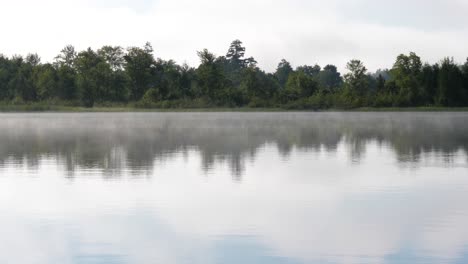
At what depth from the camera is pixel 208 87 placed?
10219cm

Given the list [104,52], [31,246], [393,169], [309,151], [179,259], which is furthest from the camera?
[104,52]

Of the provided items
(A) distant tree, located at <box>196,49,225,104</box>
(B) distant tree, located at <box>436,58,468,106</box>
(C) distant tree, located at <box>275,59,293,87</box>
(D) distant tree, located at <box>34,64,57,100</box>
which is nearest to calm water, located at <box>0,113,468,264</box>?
(B) distant tree, located at <box>436,58,468,106</box>

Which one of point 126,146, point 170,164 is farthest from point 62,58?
point 170,164

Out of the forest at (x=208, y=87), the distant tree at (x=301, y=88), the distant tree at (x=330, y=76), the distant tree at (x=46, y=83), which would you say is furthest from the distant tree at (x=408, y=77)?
the distant tree at (x=330, y=76)

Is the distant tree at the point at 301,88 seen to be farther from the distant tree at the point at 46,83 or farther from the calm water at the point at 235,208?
the calm water at the point at 235,208

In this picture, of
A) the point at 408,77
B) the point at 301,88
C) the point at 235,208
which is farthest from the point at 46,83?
the point at 235,208

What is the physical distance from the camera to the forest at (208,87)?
97.3 m

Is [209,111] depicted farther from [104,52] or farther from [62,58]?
[62,58]

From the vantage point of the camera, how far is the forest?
3831 inches

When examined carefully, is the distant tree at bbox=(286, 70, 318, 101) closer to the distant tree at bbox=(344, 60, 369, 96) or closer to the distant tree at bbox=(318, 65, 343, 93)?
the distant tree at bbox=(344, 60, 369, 96)

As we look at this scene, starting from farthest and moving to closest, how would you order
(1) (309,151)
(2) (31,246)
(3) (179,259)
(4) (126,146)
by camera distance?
1. (4) (126,146)
2. (1) (309,151)
3. (2) (31,246)
4. (3) (179,259)

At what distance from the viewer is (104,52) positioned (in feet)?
379

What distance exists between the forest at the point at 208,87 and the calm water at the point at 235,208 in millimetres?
75556

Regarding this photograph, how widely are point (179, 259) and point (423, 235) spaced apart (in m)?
3.75
